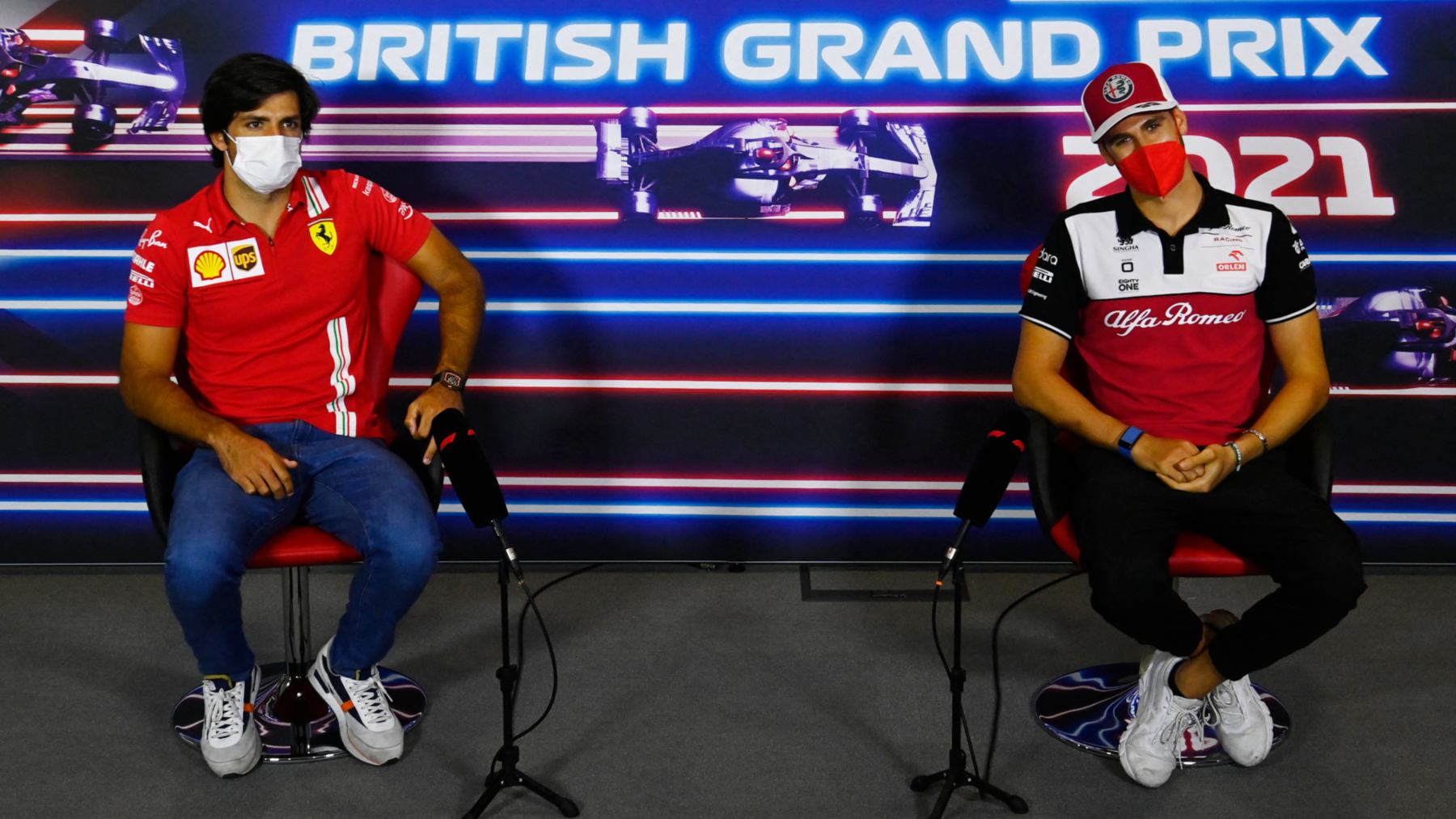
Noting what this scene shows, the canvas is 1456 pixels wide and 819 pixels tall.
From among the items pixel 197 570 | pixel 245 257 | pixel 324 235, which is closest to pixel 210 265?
pixel 245 257

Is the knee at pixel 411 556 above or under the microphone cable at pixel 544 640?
above

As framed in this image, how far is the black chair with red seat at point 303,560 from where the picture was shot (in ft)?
8.60

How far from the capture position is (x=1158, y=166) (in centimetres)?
267

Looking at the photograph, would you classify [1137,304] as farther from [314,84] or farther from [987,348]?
[314,84]

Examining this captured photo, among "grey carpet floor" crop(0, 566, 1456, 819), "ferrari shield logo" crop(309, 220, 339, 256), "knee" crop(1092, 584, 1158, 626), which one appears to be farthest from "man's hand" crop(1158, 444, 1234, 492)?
"ferrari shield logo" crop(309, 220, 339, 256)

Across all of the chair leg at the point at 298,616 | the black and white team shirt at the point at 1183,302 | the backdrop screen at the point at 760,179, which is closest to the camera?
the black and white team shirt at the point at 1183,302

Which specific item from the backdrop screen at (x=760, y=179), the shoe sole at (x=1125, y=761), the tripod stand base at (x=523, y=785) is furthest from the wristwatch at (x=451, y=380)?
the shoe sole at (x=1125, y=761)

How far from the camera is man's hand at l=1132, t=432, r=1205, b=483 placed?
8.36 ft

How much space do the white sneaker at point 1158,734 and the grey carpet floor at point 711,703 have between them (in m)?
0.04

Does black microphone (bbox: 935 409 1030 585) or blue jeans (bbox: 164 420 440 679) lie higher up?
black microphone (bbox: 935 409 1030 585)

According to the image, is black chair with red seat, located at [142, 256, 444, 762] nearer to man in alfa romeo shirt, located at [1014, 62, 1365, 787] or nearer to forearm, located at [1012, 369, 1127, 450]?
forearm, located at [1012, 369, 1127, 450]

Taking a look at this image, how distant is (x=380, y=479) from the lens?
106 inches

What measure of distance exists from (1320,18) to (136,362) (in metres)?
2.95

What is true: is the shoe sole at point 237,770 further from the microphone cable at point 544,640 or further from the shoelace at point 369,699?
the microphone cable at point 544,640
